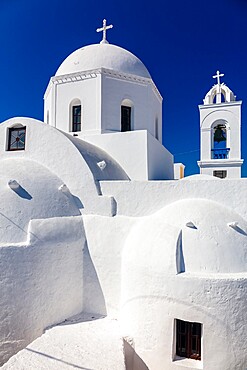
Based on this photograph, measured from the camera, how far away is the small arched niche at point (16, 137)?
9031 millimetres

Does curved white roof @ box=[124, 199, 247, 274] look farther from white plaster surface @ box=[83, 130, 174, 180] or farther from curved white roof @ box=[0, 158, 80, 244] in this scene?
white plaster surface @ box=[83, 130, 174, 180]

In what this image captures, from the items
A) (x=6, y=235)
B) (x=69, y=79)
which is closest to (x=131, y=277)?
(x=6, y=235)

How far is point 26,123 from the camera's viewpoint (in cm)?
893

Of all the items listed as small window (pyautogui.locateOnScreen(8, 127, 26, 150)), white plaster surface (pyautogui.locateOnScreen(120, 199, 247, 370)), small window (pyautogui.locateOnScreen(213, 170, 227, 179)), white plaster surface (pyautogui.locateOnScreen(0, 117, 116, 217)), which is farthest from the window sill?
small window (pyautogui.locateOnScreen(213, 170, 227, 179))

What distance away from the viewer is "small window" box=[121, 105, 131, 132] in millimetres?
11451

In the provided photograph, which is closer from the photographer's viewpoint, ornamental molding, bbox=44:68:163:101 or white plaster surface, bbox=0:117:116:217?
white plaster surface, bbox=0:117:116:217

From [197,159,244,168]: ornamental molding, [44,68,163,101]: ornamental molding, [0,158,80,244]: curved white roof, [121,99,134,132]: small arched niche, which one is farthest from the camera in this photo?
[197,159,244,168]: ornamental molding

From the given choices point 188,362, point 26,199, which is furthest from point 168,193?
point 188,362

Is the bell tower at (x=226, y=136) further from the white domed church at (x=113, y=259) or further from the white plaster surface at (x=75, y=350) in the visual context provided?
the white plaster surface at (x=75, y=350)

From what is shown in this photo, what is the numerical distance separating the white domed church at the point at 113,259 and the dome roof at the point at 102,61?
3019 millimetres

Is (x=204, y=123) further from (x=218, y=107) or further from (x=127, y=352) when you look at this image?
(x=127, y=352)

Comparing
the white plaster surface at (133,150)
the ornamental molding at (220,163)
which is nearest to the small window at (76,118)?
the white plaster surface at (133,150)

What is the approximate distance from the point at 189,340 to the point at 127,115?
833 centimetres

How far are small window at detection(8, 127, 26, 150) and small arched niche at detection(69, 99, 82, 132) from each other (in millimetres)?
2439
